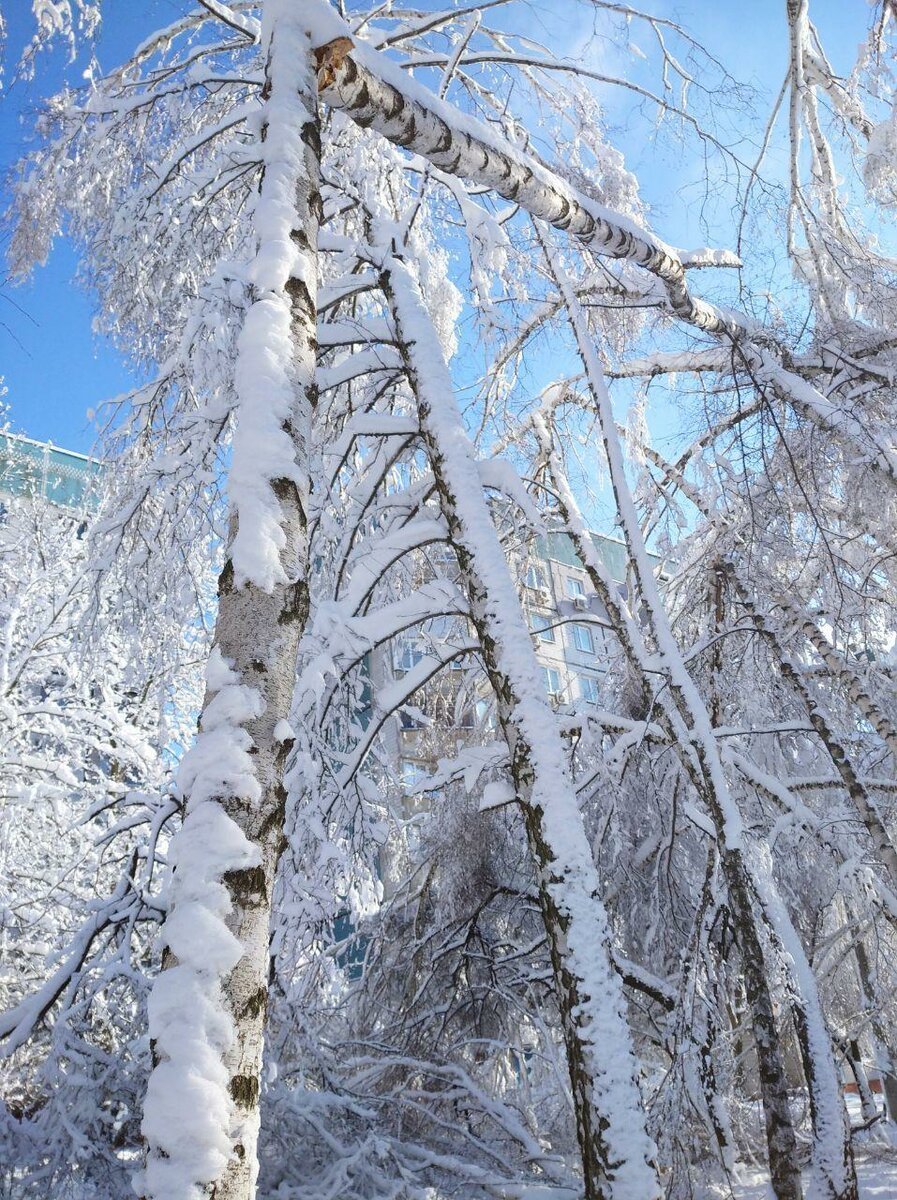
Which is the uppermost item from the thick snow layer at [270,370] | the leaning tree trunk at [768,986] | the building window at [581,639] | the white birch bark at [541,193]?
the building window at [581,639]

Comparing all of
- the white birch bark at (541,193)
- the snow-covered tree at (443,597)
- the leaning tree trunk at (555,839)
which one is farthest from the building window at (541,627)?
the white birch bark at (541,193)

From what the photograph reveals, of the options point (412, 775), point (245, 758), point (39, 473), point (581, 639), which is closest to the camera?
point (245, 758)

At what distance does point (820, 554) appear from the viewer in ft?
18.3

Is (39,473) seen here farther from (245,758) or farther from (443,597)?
(245,758)

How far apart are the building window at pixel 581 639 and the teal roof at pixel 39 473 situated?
15460 millimetres

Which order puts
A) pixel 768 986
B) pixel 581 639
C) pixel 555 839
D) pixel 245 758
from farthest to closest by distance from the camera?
pixel 581 639
pixel 768 986
pixel 555 839
pixel 245 758

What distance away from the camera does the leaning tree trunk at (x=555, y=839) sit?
8.45ft

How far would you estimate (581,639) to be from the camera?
25.5 meters

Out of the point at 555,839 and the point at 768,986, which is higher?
the point at 555,839

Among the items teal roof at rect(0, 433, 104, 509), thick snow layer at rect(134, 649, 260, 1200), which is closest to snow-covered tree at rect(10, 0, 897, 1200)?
thick snow layer at rect(134, 649, 260, 1200)

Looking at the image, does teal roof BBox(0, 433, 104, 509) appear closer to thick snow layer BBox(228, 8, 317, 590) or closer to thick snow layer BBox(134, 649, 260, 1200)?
thick snow layer BBox(228, 8, 317, 590)

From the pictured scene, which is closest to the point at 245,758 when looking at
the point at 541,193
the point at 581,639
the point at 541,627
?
the point at 541,193

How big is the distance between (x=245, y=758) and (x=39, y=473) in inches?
489

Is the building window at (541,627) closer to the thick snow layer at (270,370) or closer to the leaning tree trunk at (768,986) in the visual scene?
the leaning tree trunk at (768,986)
